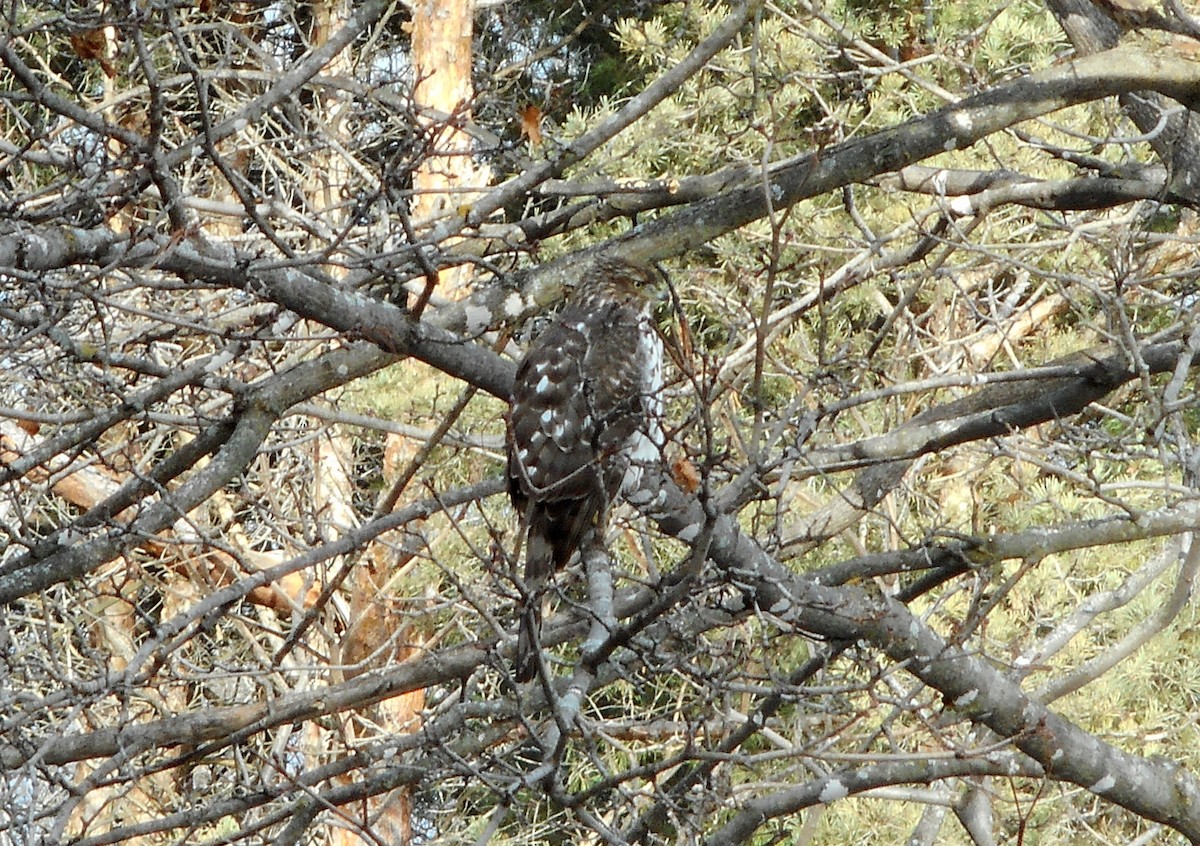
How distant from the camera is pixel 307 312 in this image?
127 inches

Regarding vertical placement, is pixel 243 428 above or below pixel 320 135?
below

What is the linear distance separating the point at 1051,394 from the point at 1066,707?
4.13 m

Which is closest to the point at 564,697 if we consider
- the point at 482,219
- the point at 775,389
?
the point at 482,219

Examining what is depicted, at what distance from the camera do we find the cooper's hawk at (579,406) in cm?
380

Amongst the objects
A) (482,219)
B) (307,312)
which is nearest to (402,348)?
(307,312)

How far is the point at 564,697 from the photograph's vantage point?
270 cm

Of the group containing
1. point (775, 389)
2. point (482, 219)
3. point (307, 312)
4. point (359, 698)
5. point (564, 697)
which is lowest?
point (564, 697)

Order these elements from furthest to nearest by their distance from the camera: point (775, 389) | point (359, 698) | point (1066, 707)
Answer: point (775, 389), point (1066, 707), point (359, 698)

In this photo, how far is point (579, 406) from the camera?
405 cm

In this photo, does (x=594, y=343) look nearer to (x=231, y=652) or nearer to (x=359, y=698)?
(x=359, y=698)

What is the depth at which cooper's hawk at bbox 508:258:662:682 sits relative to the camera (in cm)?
380

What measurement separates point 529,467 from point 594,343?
0.44 m

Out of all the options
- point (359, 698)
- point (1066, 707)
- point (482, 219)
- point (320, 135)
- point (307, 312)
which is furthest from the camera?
point (1066, 707)

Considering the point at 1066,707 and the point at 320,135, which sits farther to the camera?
the point at 1066,707
